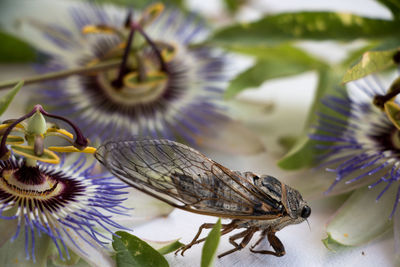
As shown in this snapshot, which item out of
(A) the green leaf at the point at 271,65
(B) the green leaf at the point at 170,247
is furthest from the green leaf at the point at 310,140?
(B) the green leaf at the point at 170,247

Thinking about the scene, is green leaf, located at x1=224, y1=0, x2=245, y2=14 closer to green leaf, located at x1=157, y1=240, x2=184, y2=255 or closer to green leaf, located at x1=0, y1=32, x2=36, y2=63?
green leaf, located at x1=0, y1=32, x2=36, y2=63

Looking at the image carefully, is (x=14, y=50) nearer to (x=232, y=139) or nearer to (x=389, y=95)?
(x=232, y=139)

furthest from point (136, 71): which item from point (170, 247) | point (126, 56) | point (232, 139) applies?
point (170, 247)

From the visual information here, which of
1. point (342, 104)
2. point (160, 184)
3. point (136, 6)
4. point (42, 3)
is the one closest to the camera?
point (160, 184)

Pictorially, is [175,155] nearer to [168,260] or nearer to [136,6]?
[168,260]

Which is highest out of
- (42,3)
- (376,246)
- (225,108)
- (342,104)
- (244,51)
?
(42,3)

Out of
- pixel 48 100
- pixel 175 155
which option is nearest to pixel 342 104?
pixel 175 155

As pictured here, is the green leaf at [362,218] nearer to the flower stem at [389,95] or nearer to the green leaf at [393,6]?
the flower stem at [389,95]
